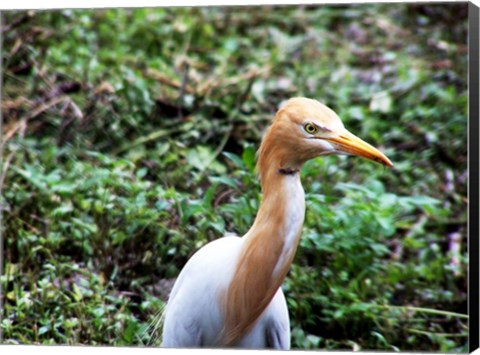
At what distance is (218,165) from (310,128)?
3.15 feet

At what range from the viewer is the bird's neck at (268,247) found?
3131 mm

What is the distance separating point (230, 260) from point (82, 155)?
107cm

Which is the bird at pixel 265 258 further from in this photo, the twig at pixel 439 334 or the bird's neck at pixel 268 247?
the twig at pixel 439 334

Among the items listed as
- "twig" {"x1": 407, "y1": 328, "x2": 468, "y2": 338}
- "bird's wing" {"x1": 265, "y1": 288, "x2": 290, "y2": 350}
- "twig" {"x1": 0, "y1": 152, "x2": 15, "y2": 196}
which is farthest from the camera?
"twig" {"x1": 0, "y1": 152, "x2": 15, "y2": 196}

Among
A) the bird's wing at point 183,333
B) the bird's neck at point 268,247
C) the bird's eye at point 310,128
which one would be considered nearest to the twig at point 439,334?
the bird's neck at point 268,247

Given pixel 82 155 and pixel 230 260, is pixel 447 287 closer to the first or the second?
pixel 230 260

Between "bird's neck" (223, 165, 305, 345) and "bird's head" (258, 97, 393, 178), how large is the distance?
5 cm

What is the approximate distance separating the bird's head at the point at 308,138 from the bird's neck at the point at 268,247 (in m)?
0.05

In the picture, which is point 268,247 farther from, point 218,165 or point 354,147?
point 218,165

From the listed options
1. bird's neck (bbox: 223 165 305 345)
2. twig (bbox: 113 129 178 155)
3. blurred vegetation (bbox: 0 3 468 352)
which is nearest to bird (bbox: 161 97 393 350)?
bird's neck (bbox: 223 165 305 345)

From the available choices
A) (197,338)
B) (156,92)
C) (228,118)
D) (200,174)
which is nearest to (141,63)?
(156,92)

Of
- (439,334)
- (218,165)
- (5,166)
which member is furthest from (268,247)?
(5,166)

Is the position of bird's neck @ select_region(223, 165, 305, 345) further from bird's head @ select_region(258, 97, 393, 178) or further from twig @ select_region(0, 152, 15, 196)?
twig @ select_region(0, 152, 15, 196)

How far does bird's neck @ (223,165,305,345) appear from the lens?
3.13 m
